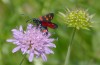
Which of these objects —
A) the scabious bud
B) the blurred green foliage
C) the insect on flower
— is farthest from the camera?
the blurred green foliage

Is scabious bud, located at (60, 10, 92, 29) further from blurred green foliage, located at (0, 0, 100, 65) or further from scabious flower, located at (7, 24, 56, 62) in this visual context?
blurred green foliage, located at (0, 0, 100, 65)

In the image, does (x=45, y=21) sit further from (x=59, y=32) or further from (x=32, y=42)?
(x=59, y=32)

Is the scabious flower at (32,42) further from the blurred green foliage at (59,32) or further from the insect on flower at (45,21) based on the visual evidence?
the blurred green foliage at (59,32)

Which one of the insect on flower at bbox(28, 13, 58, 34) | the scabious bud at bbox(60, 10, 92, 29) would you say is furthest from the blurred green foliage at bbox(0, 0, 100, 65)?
the insect on flower at bbox(28, 13, 58, 34)

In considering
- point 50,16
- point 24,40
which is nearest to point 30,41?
point 24,40

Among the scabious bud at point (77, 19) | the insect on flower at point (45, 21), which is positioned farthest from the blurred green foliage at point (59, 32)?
the insect on flower at point (45, 21)

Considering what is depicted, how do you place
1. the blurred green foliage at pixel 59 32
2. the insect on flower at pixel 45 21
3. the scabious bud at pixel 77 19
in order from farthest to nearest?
the blurred green foliage at pixel 59 32
the scabious bud at pixel 77 19
the insect on flower at pixel 45 21
